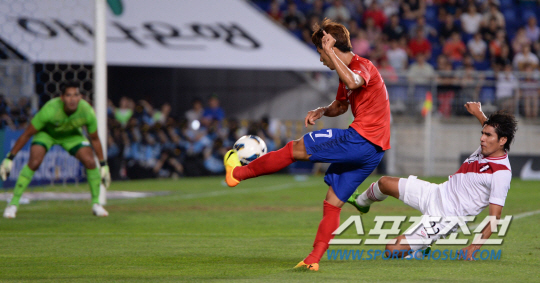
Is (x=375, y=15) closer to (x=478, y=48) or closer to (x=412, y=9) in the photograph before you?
(x=412, y=9)

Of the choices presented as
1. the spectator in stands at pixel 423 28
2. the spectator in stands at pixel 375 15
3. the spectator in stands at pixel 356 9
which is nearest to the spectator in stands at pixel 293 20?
the spectator in stands at pixel 356 9

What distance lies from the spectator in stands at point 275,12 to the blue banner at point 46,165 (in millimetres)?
9338

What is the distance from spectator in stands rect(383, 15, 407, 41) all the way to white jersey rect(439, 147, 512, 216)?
15.5m

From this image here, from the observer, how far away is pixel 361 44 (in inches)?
798

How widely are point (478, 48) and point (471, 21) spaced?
1.37 m

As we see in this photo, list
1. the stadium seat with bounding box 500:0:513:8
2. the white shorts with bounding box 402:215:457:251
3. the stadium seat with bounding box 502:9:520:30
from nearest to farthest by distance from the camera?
the white shorts with bounding box 402:215:457:251 < the stadium seat with bounding box 502:9:520:30 < the stadium seat with bounding box 500:0:513:8

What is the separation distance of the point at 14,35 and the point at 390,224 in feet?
31.9

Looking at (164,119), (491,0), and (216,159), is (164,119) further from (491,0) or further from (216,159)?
(491,0)

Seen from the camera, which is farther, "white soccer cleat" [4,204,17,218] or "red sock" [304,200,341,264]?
"white soccer cleat" [4,204,17,218]

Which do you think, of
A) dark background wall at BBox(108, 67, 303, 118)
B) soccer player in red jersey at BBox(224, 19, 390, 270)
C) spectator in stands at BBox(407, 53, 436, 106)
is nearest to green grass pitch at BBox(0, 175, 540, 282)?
soccer player in red jersey at BBox(224, 19, 390, 270)

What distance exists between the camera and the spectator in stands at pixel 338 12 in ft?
69.8

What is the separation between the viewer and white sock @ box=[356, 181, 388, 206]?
19.4ft

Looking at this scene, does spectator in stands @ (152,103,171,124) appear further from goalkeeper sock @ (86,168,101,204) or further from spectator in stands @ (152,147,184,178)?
goalkeeper sock @ (86,168,101,204)

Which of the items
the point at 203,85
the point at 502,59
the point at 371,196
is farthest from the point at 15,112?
the point at 502,59
